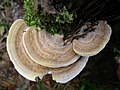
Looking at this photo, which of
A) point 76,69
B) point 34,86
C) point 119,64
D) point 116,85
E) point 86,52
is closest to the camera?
point 86,52

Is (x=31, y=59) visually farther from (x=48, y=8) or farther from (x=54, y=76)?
(x=48, y=8)

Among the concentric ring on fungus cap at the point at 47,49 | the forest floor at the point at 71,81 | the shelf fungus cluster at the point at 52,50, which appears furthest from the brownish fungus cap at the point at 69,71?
the forest floor at the point at 71,81

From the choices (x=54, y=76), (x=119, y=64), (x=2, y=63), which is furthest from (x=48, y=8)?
(x=2, y=63)

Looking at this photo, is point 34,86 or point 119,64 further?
point 34,86

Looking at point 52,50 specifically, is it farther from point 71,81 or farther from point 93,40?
point 71,81

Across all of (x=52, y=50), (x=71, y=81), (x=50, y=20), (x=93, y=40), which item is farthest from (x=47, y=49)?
(x=71, y=81)

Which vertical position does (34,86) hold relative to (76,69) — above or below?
below
